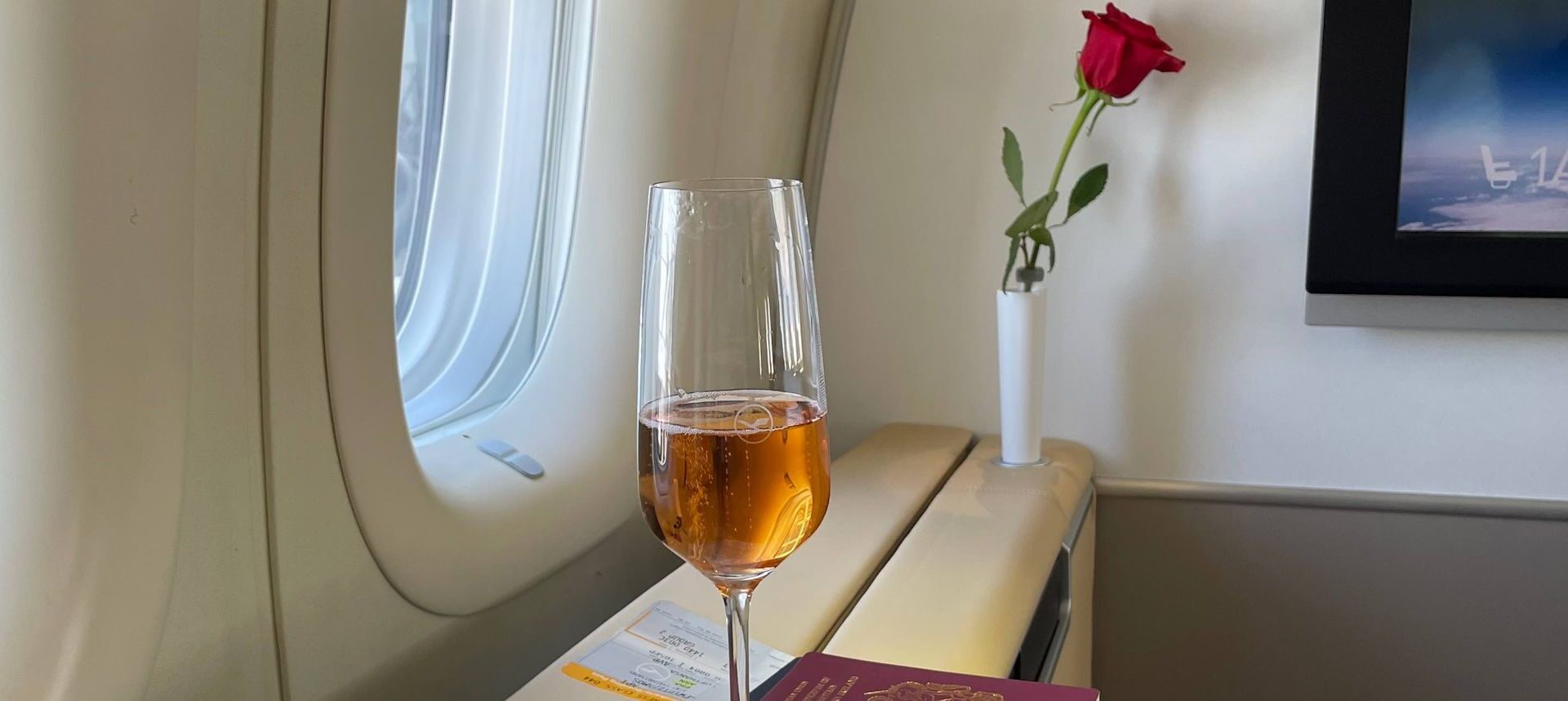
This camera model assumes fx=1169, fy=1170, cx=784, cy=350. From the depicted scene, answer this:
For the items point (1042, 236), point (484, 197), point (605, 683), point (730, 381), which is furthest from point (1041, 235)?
point (730, 381)

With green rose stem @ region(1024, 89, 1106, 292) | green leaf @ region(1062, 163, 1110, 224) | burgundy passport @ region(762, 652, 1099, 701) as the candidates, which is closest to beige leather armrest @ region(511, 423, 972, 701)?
burgundy passport @ region(762, 652, 1099, 701)

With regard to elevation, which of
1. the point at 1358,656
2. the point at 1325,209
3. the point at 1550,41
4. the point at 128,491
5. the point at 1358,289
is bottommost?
the point at 1358,656

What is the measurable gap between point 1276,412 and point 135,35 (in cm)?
170

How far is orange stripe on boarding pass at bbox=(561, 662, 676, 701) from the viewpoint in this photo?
0.94 metres

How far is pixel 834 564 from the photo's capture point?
132cm

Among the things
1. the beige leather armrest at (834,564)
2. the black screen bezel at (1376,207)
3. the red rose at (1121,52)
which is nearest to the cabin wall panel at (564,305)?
the beige leather armrest at (834,564)

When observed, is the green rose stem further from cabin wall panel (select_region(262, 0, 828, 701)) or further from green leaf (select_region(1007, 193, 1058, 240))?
cabin wall panel (select_region(262, 0, 828, 701))

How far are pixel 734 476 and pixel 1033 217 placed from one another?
123 cm

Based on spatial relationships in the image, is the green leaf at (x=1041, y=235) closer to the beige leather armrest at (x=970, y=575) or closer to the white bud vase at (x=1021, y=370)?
the white bud vase at (x=1021, y=370)

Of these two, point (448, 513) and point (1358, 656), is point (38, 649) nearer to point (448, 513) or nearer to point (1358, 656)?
point (448, 513)

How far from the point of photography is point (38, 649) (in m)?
0.70

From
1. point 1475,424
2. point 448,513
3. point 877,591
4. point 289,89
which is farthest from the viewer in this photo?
point 1475,424

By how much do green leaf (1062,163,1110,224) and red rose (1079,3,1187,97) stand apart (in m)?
0.12

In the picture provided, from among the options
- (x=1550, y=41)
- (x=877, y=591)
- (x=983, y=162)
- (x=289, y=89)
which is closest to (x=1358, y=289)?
(x=1550, y=41)
